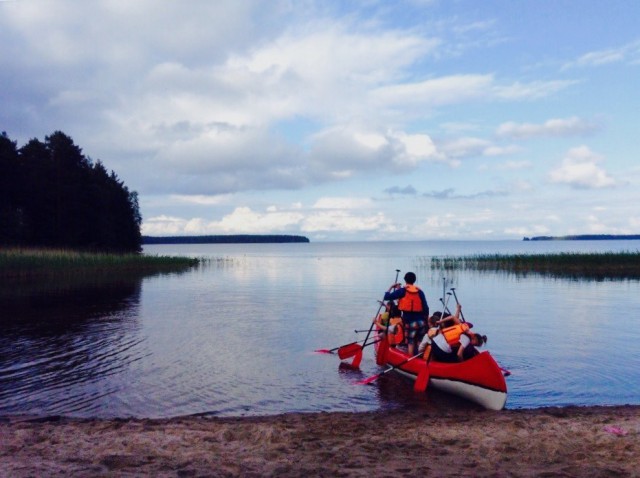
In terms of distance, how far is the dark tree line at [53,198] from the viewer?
49.9 metres

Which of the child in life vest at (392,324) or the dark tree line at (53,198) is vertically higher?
the dark tree line at (53,198)

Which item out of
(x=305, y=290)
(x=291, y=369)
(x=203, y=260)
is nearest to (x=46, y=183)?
(x=203, y=260)

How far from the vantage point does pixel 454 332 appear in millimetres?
10828

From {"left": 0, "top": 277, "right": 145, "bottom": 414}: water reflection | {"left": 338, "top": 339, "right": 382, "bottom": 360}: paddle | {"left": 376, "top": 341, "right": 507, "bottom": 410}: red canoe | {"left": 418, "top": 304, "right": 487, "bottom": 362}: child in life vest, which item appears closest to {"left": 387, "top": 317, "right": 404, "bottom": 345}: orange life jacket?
{"left": 338, "top": 339, "right": 382, "bottom": 360}: paddle

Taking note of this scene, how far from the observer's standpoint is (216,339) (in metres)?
17.5

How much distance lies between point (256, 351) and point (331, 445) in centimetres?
857

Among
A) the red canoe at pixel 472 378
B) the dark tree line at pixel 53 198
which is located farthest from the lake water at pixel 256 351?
the dark tree line at pixel 53 198

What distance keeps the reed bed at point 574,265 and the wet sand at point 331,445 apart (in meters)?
35.2

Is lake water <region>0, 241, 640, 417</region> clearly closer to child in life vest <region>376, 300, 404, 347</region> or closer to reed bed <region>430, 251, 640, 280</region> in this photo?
child in life vest <region>376, 300, 404, 347</region>

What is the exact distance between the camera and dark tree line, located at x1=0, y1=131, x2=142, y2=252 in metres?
49.9

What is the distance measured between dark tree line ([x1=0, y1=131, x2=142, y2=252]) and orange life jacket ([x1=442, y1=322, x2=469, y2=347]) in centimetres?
4395

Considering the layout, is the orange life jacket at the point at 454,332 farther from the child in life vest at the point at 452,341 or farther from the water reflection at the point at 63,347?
the water reflection at the point at 63,347

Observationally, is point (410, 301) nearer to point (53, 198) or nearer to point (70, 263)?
point (70, 263)

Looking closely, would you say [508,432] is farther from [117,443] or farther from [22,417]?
[22,417]
